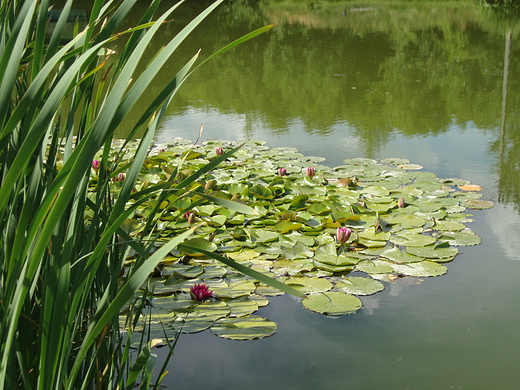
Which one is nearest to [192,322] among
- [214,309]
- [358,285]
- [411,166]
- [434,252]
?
[214,309]

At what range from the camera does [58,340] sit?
0.64 meters

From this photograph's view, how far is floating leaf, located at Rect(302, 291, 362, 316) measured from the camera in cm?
169

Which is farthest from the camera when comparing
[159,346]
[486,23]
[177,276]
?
[486,23]

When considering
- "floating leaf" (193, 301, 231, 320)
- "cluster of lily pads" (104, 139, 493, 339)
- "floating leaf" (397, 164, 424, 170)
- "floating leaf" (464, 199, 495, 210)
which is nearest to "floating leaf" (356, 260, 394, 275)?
"cluster of lily pads" (104, 139, 493, 339)

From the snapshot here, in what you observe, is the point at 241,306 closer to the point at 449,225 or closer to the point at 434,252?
the point at 434,252


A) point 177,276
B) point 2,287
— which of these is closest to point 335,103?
point 177,276

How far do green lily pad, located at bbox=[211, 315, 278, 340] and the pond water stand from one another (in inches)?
Result: 1.0

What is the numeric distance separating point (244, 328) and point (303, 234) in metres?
0.72

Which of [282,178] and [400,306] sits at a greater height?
[282,178]

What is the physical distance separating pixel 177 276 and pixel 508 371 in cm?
109

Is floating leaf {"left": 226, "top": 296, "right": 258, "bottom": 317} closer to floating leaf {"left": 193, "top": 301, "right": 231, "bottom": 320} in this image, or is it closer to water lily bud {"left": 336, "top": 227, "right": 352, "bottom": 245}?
floating leaf {"left": 193, "top": 301, "right": 231, "bottom": 320}

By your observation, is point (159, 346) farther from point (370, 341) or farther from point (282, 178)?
point (282, 178)

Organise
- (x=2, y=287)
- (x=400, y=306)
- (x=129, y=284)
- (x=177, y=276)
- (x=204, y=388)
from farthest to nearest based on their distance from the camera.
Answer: (x=177, y=276) → (x=400, y=306) → (x=204, y=388) → (x=2, y=287) → (x=129, y=284)

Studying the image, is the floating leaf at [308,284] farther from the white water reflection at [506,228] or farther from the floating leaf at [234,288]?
the white water reflection at [506,228]
